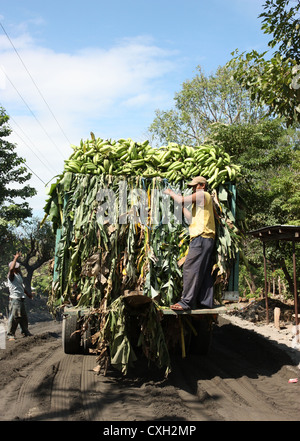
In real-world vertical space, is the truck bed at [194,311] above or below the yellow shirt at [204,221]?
Result: below

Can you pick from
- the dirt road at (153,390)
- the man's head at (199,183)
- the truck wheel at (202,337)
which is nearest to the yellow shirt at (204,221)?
the man's head at (199,183)

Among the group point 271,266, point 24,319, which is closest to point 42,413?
point 24,319

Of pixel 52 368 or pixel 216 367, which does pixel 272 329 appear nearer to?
pixel 216 367

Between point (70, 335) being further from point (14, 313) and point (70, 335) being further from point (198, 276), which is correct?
point (14, 313)

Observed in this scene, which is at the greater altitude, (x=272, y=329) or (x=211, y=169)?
(x=211, y=169)

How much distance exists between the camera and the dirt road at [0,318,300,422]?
407 centimetres

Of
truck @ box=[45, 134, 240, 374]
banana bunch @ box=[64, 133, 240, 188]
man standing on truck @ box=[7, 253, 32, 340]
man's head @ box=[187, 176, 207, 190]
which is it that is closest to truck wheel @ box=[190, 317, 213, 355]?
truck @ box=[45, 134, 240, 374]

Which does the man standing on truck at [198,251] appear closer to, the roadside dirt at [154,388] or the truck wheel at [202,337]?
the truck wheel at [202,337]

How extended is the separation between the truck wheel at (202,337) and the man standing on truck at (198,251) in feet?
2.87

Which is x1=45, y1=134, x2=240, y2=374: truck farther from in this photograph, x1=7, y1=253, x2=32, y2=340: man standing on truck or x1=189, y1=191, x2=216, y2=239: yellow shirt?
x1=7, y1=253, x2=32, y2=340: man standing on truck

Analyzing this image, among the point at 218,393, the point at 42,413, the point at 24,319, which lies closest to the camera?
the point at 42,413

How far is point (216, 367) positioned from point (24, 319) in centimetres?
491

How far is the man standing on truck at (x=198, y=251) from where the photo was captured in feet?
17.6

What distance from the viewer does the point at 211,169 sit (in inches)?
231
